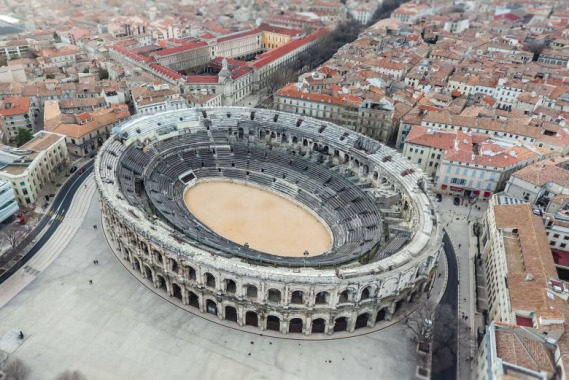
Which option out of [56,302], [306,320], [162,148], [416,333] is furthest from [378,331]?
[162,148]

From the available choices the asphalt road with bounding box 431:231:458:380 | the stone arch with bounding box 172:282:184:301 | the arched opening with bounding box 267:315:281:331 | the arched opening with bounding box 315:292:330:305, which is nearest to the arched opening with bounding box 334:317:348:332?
the arched opening with bounding box 315:292:330:305

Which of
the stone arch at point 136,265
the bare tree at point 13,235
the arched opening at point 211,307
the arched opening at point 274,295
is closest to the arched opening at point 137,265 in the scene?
the stone arch at point 136,265

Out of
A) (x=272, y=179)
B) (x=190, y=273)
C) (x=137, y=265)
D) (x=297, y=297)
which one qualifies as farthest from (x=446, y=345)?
(x=137, y=265)

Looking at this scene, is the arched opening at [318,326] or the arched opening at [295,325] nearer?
the arched opening at [295,325]

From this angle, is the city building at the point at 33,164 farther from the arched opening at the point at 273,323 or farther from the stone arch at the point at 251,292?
the arched opening at the point at 273,323

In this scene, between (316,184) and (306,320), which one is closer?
(306,320)

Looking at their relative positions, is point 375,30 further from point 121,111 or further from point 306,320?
point 306,320

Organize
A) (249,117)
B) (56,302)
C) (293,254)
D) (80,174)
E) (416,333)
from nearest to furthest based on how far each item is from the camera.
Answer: (416,333) < (56,302) < (293,254) < (80,174) < (249,117)

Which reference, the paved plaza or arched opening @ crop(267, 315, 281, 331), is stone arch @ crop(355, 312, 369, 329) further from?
arched opening @ crop(267, 315, 281, 331)
